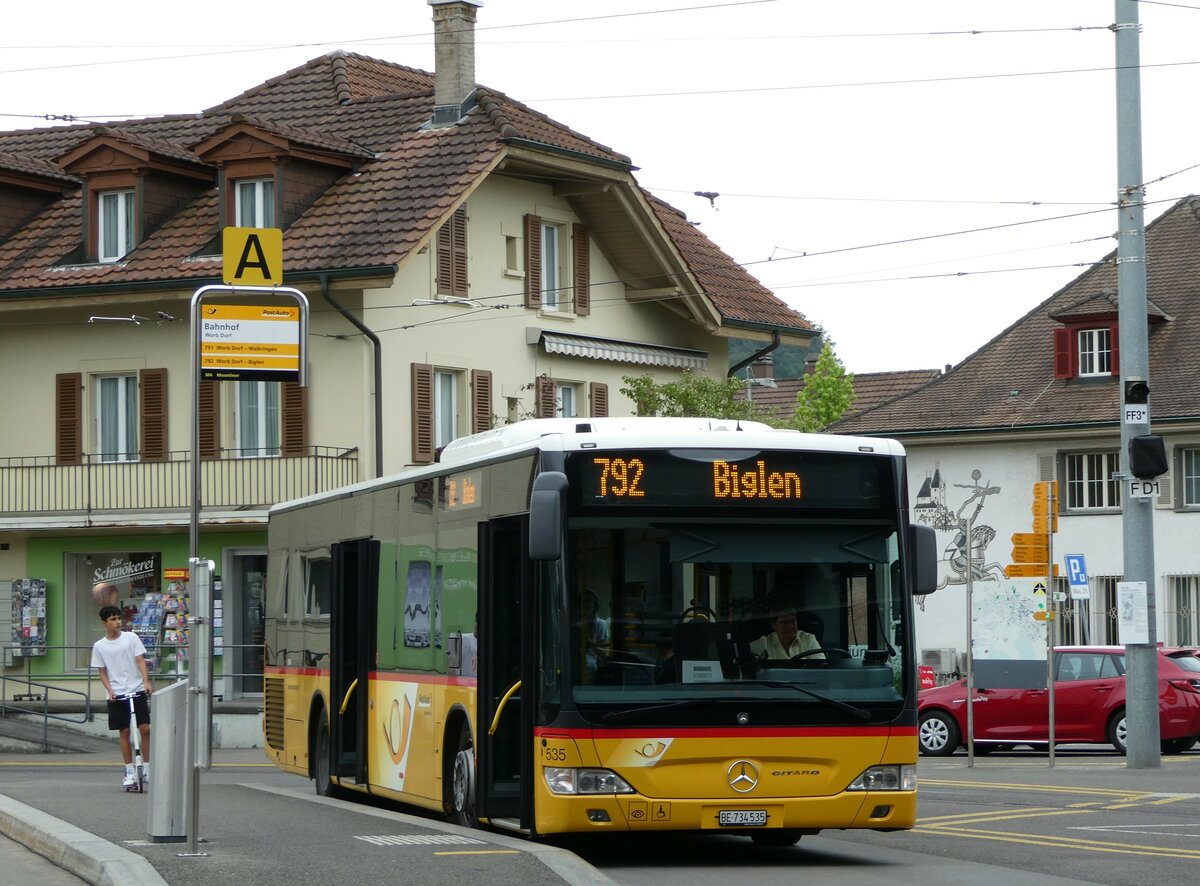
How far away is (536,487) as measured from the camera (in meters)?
12.7

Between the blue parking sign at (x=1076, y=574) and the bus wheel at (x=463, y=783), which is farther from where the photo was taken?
the blue parking sign at (x=1076, y=574)

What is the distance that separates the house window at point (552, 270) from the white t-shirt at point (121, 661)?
20.1 m

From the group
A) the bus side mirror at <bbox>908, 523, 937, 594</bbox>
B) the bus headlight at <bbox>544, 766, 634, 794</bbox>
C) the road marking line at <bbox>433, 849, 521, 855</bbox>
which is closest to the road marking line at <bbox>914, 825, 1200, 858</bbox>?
the bus side mirror at <bbox>908, 523, 937, 594</bbox>

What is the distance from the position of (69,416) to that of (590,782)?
2725cm

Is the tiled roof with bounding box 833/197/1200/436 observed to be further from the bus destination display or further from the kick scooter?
the bus destination display

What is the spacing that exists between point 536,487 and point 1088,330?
116ft

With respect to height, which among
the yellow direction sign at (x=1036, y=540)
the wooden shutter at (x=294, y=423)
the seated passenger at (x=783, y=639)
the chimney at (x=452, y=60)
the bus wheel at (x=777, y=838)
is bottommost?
the bus wheel at (x=777, y=838)

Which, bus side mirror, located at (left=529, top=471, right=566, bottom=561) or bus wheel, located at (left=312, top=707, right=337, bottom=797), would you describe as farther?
bus wheel, located at (left=312, top=707, right=337, bottom=797)

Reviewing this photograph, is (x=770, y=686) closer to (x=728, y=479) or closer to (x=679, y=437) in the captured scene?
(x=728, y=479)

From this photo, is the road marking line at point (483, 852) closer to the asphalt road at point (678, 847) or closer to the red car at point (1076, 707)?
the asphalt road at point (678, 847)

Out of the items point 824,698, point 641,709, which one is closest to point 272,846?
point 641,709

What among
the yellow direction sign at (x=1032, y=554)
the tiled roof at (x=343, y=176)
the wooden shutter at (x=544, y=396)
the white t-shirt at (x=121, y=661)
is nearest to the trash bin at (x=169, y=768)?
the white t-shirt at (x=121, y=661)

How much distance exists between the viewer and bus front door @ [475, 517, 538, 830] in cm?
1405

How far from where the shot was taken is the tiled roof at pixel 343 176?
35.6m
